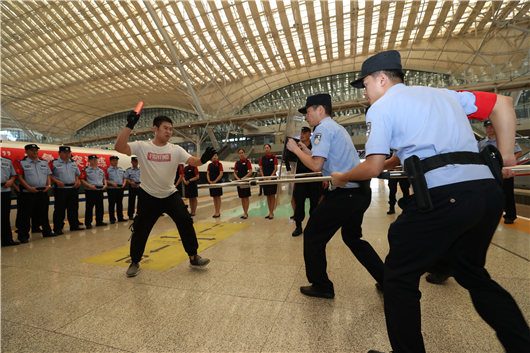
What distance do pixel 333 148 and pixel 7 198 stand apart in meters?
6.47

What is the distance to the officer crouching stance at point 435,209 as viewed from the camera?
1.11 meters

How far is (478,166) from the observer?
1.16 m

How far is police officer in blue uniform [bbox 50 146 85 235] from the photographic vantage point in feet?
19.4

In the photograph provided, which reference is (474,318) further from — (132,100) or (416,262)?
(132,100)

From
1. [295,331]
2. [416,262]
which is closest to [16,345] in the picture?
[295,331]

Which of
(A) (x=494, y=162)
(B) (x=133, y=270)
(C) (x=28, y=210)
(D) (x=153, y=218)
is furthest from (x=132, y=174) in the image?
(A) (x=494, y=162)

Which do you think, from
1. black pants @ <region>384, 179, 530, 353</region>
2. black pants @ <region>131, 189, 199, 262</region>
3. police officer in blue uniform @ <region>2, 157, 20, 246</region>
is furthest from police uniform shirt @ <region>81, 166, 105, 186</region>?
black pants @ <region>384, 179, 530, 353</region>

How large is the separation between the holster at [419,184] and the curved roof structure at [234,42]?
24.3m

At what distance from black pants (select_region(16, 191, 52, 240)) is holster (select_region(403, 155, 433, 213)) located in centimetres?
671

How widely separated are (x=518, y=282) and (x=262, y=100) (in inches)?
1569

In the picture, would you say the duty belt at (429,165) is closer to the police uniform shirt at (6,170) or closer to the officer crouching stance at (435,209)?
the officer crouching stance at (435,209)

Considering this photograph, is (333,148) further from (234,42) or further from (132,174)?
(234,42)

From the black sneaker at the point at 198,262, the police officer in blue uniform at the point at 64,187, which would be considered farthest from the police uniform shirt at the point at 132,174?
the black sneaker at the point at 198,262

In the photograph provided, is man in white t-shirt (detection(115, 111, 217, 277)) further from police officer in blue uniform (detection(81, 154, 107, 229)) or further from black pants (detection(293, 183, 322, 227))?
police officer in blue uniform (detection(81, 154, 107, 229))
